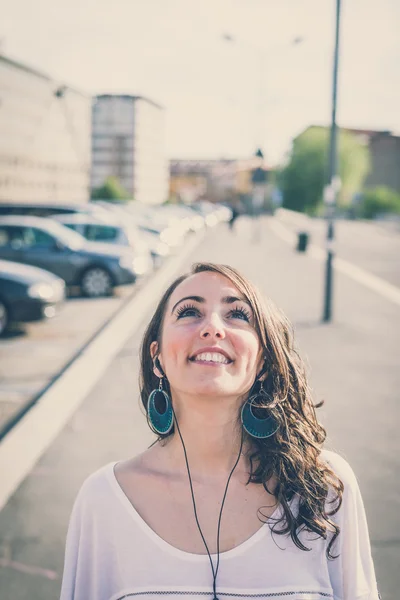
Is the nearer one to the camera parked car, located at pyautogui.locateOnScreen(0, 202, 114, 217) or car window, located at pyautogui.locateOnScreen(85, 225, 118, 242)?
car window, located at pyautogui.locateOnScreen(85, 225, 118, 242)

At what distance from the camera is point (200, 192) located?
133 metres

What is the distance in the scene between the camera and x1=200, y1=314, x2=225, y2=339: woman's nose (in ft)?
6.02

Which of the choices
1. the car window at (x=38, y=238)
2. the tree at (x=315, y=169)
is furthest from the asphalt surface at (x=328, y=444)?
the tree at (x=315, y=169)

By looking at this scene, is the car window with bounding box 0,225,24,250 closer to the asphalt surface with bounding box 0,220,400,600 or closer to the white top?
the asphalt surface with bounding box 0,220,400,600

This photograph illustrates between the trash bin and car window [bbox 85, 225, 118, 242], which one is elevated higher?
car window [bbox 85, 225, 118, 242]

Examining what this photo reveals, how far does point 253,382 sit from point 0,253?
43.0ft

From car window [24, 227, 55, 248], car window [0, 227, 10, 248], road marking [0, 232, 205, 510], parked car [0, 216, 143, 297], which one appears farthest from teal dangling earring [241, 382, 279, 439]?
car window [0, 227, 10, 248]

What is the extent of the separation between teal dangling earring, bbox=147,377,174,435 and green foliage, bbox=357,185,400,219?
70.7m

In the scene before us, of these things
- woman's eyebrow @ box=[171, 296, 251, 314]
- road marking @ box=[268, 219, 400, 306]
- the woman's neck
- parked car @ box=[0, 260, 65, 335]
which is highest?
woman's eyebrow @ box=[171, 296, 251, 314]

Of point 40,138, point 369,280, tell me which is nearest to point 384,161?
point 40,138

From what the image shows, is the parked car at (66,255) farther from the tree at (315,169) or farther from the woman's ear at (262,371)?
the tree at (315,169)

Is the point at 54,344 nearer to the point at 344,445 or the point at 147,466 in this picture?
the point at 344,445

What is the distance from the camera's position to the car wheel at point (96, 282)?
15039mm

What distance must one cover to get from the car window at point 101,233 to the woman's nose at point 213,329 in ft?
49.1
